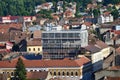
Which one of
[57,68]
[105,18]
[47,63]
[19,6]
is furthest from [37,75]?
[19,6]

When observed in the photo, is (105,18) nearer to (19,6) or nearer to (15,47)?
(19,6)

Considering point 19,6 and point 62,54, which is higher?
point 19,6

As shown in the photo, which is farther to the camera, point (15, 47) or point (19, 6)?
point (19, 6)

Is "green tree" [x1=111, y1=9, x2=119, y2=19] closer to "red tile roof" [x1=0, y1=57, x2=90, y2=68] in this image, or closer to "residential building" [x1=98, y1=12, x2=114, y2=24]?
"residential building" [x1=98, y1=12, x2=114, y2=24]

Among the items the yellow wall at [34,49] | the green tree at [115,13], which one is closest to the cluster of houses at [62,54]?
the yellow wall at [34,49]

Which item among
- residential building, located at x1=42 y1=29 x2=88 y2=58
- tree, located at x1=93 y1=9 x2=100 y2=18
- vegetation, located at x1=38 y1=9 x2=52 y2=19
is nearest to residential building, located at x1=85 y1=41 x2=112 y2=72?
residential building, located at x1=42 y1=29 x2=88 y2=58

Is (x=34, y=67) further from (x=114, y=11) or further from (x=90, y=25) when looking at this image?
(x=114, y=11)

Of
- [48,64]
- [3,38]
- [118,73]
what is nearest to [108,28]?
[3,38]

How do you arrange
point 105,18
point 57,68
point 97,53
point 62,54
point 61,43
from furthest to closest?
1. point 105,18
2. point 61,43
3. point 62,54
4. point 97,53
5. point 57,68

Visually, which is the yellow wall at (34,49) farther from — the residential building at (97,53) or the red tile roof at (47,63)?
the red tile roof at (47,63)
